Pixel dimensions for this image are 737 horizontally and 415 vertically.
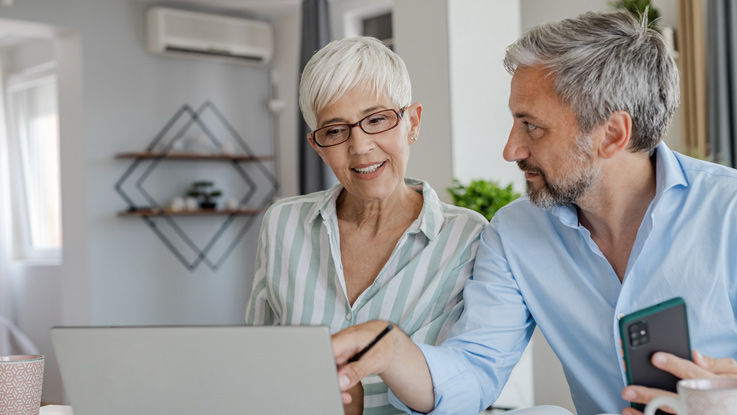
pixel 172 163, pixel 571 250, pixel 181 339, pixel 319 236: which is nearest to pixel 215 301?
pixel 172 163

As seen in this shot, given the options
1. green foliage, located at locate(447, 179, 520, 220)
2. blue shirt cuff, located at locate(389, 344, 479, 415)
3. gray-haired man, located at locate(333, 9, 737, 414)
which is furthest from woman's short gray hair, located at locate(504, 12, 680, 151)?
green foliage, located at locate(447, 179, 520, 220)

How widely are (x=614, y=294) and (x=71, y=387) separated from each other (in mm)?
850

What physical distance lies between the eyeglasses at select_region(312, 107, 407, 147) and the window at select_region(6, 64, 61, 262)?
4.97 metres

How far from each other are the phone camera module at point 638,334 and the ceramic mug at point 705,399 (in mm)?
124

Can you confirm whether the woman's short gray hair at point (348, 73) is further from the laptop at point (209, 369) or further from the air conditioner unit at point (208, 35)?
the air conditioner unit at point (208, 35)

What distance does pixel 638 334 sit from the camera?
920 millimetres

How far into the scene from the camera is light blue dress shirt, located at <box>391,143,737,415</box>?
1.22 meters

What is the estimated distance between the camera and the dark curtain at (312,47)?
511 centimetres

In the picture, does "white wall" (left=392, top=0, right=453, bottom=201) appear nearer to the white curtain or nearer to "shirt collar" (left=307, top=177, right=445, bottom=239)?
"shirt collar" (left=307, top=177, right=445, bottom=239)

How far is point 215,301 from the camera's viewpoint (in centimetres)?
561

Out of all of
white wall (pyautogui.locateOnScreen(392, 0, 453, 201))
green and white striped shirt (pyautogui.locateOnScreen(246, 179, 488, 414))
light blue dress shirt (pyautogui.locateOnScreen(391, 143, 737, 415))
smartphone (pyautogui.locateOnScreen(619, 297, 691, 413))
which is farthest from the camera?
white wall (pyautogui.locateOnScreen(392, 0, 453, 201))

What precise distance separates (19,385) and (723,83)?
3.46m

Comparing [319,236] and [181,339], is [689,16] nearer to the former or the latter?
[319,236]

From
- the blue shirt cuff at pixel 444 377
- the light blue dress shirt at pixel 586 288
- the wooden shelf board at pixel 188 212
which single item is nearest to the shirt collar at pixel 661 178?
the light blue dress shirt at pixel 586 288
